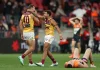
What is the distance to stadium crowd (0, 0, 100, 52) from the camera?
123 ft

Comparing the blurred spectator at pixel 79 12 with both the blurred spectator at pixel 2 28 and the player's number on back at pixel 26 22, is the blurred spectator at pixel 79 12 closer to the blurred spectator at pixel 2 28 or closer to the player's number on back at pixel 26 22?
the blurred spectator at pixel 2 28

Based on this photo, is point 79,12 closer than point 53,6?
Yes

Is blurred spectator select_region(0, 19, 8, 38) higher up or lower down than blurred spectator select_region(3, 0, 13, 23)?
lower down

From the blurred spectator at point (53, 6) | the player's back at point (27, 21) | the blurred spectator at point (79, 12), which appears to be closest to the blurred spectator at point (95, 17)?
the blurred spectator at point (79, 12)

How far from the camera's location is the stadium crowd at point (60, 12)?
3753cm

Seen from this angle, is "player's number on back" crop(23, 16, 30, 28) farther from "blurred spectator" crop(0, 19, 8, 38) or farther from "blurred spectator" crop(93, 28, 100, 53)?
"blurred spectator" crop(93, 28, 100, 53)

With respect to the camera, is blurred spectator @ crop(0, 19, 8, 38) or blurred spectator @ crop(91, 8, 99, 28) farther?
blurred spectator @ crop(91, 8, 99, 28)

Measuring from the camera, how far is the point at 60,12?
40.0m

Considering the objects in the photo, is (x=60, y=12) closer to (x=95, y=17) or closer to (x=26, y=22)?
(x=95, y=17)

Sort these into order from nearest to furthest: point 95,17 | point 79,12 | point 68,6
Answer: point 79,12
point 95,17
point 68,6

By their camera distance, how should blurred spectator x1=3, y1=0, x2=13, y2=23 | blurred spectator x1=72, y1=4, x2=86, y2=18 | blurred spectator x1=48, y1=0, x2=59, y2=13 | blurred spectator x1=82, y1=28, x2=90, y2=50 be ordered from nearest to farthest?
blurred spectator x1=82, y1=28, x2=90, y2=50, blurred spectator x1=72, y1=4, x2=86, y2=18, blurred spectator x1=3, y1=0, x2=13, y2=23, blurred spectator x1=48, y1=0, x2=59, y2=13

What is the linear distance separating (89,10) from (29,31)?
60.5 ft

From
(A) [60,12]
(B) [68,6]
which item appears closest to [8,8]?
(A) [60,12]

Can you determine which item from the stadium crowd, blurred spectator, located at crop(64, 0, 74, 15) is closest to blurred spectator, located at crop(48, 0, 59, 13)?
the stadium crowd
